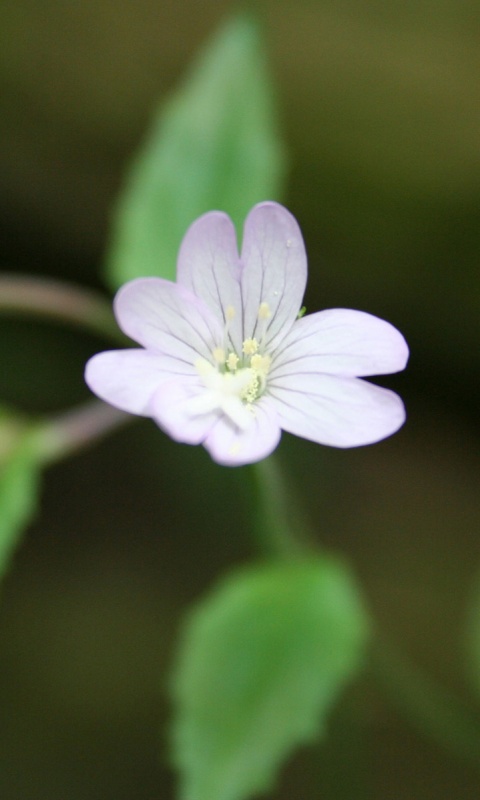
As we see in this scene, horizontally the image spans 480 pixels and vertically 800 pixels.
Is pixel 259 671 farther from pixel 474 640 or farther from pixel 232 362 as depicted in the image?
pixel 474 640

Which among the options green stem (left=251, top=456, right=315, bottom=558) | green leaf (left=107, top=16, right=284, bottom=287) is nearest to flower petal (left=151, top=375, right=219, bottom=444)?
green stem (left=251, top=456, right=315, bottom=558)

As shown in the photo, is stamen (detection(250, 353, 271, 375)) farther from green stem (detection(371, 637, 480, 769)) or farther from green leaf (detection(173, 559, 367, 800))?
green stem (detection(371, 637, 480, 769))

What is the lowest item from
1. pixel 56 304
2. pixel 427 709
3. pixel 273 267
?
pixel 427 709

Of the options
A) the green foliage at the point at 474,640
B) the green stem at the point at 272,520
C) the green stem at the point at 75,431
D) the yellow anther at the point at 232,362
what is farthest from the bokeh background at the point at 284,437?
the yellow anther at the point at 232,362

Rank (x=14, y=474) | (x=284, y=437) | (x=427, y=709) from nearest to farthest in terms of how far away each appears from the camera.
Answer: (x=14, y=474) → (x=427, y=709) → (x=284, y=437)

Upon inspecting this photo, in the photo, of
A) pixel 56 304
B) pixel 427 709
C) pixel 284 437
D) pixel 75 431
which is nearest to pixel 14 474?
pixel 75 431

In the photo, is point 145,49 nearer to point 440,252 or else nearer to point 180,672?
point 440,252

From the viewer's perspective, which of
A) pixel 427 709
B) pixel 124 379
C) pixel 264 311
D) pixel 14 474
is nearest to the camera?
pixel 124 379
